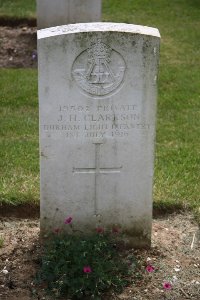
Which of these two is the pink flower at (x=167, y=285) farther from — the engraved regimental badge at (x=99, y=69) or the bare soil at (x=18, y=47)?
the bare soil at (x=18, y=47)

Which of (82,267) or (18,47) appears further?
(18,47)

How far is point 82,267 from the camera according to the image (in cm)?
427

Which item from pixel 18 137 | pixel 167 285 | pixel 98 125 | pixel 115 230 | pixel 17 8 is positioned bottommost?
pixel 167 285

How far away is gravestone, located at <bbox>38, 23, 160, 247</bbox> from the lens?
14.4 feet

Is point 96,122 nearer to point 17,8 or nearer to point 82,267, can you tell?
point 82,267

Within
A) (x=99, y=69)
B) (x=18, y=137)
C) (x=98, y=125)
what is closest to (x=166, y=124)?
(x=18, y=137)

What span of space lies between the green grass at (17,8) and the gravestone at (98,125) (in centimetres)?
850

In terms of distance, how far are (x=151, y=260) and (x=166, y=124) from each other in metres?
3.04

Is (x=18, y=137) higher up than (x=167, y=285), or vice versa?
(x=18, y=137)

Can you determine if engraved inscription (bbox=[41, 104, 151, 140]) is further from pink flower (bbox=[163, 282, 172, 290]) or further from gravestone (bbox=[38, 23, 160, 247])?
pink flower (bbox=[163, 282, 172, 290])

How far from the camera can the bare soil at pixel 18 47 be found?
10312mm

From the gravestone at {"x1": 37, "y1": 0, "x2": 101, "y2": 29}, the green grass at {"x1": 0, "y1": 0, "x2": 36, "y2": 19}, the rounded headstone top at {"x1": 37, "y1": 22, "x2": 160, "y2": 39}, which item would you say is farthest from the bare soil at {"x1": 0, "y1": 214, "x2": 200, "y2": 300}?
the green grass at {"x1": 0, "y1": 0, "x2": 36, "y2": 19}

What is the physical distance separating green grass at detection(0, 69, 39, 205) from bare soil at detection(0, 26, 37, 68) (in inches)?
25.9

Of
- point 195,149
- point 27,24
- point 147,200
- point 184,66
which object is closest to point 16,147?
point 195,149
